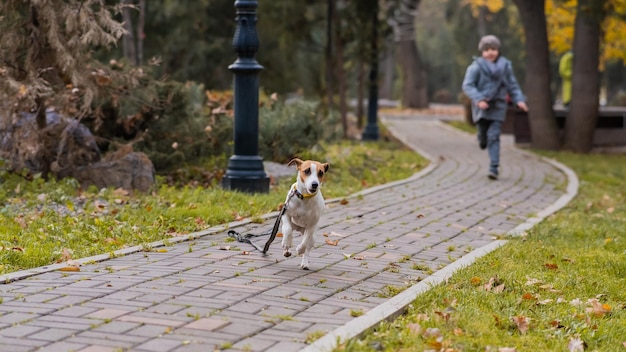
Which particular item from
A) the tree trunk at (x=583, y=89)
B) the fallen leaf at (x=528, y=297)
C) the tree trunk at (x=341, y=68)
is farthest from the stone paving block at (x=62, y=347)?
the tree trunk at (x=583, y=89)

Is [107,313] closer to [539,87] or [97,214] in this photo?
[97,214]

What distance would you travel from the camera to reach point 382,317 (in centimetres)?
577

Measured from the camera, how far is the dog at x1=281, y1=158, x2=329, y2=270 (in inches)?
271

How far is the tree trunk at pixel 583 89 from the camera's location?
21.5 metres

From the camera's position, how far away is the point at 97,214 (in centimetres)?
949

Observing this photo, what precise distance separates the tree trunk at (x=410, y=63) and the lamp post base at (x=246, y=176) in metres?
30.1

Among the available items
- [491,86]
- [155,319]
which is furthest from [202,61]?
[155,319]

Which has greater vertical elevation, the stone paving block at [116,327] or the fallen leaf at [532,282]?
the stone paving block at [116,327]

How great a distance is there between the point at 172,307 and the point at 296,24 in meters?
17.3

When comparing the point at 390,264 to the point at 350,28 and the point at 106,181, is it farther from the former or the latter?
the point at 350,28

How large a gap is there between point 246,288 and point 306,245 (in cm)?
87

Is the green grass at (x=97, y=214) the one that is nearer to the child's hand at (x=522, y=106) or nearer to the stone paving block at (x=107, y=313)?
the stone paving block at (x=107, y=313)

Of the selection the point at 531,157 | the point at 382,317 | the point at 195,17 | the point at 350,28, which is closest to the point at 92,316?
the point at 382,317

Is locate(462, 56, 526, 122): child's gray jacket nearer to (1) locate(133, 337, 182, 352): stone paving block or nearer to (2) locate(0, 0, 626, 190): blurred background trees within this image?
(2) locate(0, 0, 626, 190): blurred background trees
